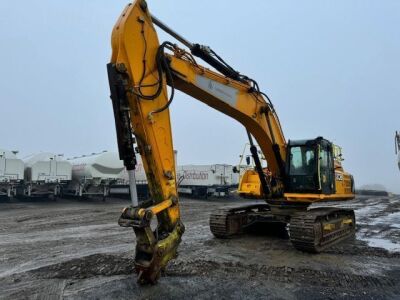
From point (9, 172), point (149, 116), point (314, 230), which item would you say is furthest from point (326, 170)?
point (9, 172)

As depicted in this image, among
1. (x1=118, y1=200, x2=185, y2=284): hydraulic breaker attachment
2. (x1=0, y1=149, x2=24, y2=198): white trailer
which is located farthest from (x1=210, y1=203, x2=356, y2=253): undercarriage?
(x1=0, y1=149, x2=24, y2=198): white trailer

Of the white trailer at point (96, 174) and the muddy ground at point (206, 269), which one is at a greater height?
the white trailer at point (96, 174)

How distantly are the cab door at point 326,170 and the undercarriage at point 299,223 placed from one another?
0.55m

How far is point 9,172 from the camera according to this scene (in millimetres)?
22062

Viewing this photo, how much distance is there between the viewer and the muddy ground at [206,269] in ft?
18.4

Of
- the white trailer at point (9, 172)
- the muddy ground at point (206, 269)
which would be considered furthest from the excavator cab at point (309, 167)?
the white trailer at point (9, 172)

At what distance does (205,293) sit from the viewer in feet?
18.1

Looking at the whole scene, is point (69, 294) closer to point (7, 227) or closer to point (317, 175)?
point (317, 175)

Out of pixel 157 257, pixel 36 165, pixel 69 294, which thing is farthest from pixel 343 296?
pixel 36 165

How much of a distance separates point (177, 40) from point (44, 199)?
69.5ft

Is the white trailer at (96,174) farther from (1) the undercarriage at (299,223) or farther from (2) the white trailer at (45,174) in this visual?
(1) the undercarriage at (299,223)

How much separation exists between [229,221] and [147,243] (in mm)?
5032

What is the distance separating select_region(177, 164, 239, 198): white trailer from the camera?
30.6m

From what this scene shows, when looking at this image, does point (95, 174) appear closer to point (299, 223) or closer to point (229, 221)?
point (229, 221)
